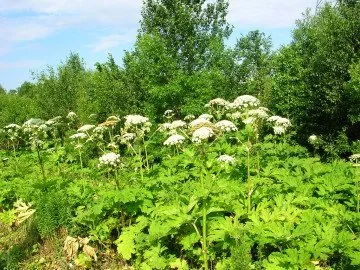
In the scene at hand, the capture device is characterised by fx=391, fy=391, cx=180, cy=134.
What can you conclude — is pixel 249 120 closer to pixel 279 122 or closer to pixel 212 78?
pixel 279 122

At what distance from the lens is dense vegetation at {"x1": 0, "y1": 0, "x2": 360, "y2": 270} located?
5277mm

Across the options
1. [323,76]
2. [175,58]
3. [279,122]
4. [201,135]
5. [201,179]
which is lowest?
[201,179]

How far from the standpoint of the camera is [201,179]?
5.48 m

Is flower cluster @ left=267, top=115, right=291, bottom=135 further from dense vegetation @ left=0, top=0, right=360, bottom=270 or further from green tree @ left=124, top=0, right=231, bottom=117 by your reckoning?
green tree @ left=124, top=0, right=231, bottom=117

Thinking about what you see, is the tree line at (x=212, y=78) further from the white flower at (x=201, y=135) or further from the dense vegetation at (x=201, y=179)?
the white flower at (x=201, y=135)

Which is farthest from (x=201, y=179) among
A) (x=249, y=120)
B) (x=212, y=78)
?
(x=212, y=78)

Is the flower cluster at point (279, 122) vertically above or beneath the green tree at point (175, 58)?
beneath

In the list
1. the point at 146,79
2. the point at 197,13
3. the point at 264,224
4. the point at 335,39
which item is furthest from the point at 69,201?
the point at 197,13

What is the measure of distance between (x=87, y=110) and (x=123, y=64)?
9.99 ft

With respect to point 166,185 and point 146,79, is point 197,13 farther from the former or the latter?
point 166,185

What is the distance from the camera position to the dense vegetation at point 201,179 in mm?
5277

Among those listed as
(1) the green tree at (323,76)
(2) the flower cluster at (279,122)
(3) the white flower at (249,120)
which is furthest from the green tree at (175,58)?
(3) the white flower at (249,120)

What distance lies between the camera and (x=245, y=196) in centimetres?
598

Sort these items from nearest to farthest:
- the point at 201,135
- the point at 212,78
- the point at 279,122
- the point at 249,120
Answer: the point at 201,135
the point at 249,120
the point at 279,122
the point at 212,78
